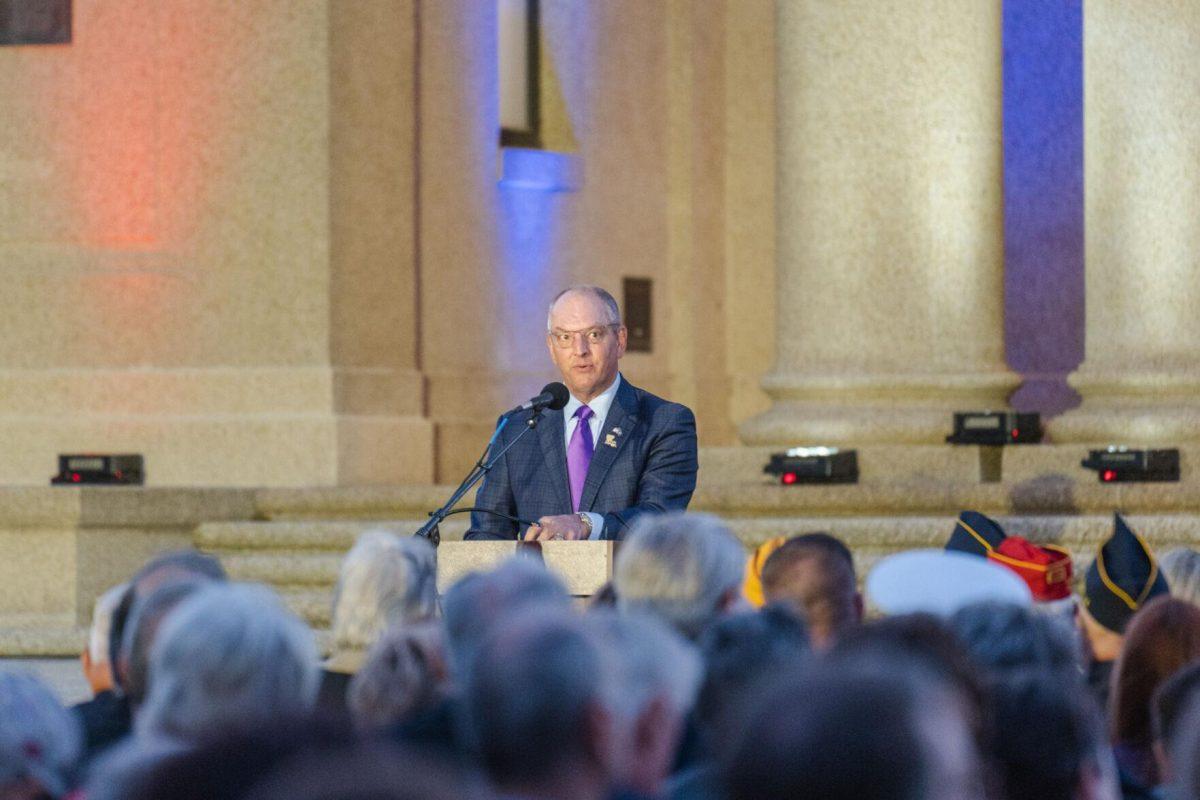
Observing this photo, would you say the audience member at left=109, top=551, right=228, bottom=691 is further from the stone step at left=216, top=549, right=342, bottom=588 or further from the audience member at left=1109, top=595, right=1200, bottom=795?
the stone step at left=216, top=549, right=342, bottom=588

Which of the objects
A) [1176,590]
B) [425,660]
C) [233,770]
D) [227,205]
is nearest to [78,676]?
[227,205]

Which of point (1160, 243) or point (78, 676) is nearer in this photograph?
point (78, 676)

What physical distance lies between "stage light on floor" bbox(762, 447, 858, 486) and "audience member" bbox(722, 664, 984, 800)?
8812 mm

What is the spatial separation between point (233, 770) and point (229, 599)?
3.44ft

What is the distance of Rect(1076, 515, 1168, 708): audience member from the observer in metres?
5.45

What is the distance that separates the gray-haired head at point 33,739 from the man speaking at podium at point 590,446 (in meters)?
3.60

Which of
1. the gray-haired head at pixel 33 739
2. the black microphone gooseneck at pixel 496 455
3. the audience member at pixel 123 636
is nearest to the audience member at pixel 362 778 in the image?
the gray-haired head at pixel 33 739

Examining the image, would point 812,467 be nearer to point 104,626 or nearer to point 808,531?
point 808,531

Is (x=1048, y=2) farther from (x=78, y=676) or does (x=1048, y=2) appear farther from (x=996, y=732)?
(x=996, y=732)

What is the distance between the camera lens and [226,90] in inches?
503

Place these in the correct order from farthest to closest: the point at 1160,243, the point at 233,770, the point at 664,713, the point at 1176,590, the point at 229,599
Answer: the point at 1160,243 → the point at 1176,590 → the point at 229,599 → the point at 664,713 → the point at 233,770

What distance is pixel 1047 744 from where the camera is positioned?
3350mm

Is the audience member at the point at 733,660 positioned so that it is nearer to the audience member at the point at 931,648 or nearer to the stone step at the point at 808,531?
the audience member at the point at 931,648

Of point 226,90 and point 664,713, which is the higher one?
point 226,90
